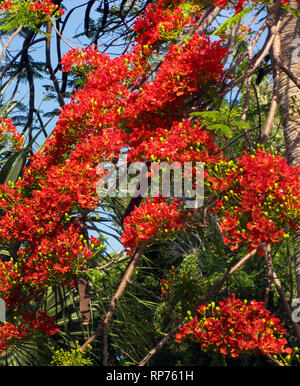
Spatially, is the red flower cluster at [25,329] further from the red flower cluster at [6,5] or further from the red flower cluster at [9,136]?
the red flower cluster at [6,5]

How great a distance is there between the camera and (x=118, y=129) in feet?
17.8

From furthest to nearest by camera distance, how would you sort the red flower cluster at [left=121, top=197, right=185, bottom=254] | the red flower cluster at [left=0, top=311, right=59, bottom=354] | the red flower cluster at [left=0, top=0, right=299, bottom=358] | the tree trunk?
the tree trunk → the red flower cluster at [left=0, top=311, right=59, bottom=354] → the red flower cluster at [left=121, top=197, right=185, bottom=254] → the red flower cluster at [left=0, top=0, right=299, bottom=358]

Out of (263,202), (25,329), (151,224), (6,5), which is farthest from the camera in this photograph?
(6,5)

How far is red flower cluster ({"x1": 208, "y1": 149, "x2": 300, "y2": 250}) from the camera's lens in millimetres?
4020

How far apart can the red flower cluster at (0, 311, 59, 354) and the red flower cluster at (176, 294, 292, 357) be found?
1.93 metres

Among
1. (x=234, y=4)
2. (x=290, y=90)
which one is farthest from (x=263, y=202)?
(x=234, y=4)

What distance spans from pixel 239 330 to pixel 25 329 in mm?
2762

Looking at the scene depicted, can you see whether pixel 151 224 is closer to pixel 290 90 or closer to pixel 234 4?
pixel 290 90

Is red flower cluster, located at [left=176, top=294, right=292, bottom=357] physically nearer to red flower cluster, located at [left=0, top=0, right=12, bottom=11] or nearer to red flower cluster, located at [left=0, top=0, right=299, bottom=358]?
red flower cluster, located at [left=0, top=0, right=299, bottom=358]

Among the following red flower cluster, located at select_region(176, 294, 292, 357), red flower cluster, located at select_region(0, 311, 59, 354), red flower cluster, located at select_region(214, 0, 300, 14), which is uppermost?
red flower cluster, located at select_region(214, 0, 300, 14)

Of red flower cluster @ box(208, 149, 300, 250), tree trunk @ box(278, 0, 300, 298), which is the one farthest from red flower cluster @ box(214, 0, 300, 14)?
red flower cluster @ box(208, 149, 300, 250)

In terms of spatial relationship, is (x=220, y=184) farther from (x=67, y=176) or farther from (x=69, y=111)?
(x=69, y=111)

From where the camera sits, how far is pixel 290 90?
19.1ft

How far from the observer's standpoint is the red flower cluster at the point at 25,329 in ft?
17.4
